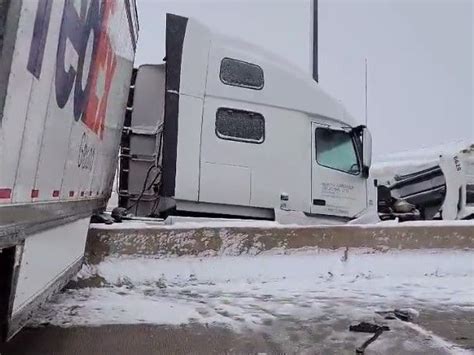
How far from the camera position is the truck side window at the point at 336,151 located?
27.1 ft

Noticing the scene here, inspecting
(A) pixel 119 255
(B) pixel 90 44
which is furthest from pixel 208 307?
(B) pixel 90 44

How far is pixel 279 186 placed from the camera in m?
7.88

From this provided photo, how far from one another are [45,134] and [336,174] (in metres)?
5.95

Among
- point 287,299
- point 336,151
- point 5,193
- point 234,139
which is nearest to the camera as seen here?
point 5,193

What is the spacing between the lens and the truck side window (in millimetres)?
8250

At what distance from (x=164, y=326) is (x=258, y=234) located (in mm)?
2244

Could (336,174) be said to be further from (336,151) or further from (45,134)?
(45,134)

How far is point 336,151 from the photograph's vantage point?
842 centimetres

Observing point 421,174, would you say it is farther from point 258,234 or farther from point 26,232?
point 26,232

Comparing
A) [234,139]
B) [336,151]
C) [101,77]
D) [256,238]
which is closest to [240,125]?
[234,139]

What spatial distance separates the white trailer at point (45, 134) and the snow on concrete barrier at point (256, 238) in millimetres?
1158

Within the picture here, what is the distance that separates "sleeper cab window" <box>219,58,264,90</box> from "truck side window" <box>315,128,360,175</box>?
1.19 metres

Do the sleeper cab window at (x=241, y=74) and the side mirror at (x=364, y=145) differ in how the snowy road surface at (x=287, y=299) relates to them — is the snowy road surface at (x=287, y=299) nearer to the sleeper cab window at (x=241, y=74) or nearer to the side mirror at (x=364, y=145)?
the side mirror at (x=364, y=145)

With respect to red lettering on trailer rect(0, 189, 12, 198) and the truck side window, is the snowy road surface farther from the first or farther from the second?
red lettering on trailer rect(0, 189, 12, 198)
